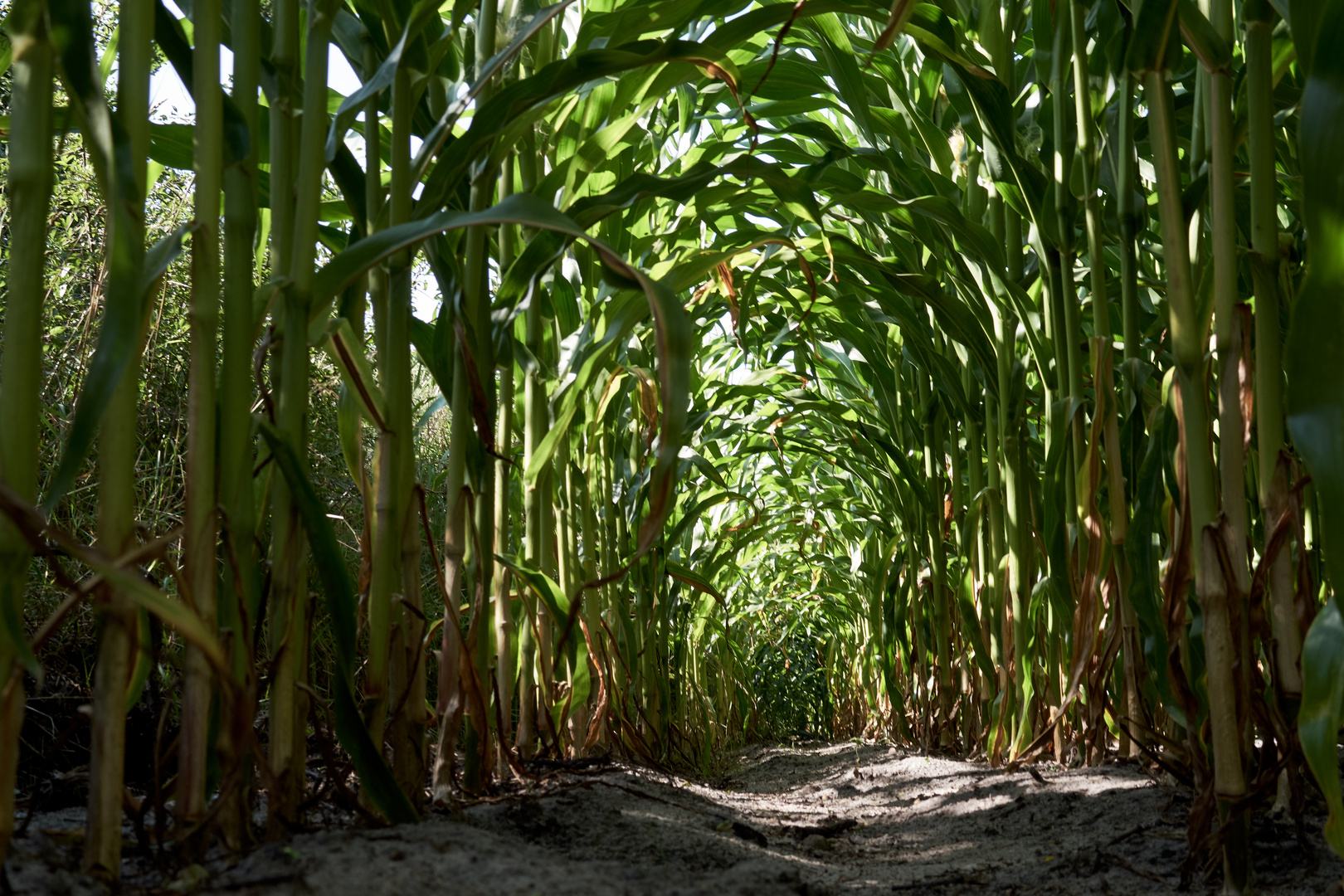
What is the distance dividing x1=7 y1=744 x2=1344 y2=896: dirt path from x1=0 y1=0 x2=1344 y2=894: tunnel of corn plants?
0.8 inches

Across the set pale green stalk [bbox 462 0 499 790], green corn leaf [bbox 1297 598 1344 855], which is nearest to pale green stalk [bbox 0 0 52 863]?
pale green stalk [bbox 462 0 499 790]

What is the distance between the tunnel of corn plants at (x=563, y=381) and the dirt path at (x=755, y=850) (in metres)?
0.02

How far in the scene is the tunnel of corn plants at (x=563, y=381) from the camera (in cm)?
58

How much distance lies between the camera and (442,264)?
103 cm

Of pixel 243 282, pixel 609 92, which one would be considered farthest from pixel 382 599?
pixel 609 92

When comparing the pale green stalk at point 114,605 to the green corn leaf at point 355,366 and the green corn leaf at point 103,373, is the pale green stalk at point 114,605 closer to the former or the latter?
the green corn leaf at point 103,373

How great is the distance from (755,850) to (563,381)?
2.25ft

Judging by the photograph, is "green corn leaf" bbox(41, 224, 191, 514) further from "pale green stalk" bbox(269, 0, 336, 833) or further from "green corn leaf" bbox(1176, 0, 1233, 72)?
"green corn leaf" bbox(1176, 0, 1233, 72)

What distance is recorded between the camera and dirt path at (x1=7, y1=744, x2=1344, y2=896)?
2.13ft

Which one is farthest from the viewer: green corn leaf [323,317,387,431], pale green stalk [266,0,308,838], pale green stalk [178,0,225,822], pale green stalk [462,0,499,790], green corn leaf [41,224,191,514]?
pale green stalk [462,0,499,790]

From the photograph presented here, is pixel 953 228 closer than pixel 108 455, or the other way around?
pixel 108 455

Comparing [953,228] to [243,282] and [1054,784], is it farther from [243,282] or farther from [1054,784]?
[243,282]

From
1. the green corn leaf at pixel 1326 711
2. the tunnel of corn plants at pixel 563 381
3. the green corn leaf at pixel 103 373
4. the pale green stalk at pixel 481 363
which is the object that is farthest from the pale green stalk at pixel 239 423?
the green corn leaf at pixel 1326 711

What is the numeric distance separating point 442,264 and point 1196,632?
2.82 feet
